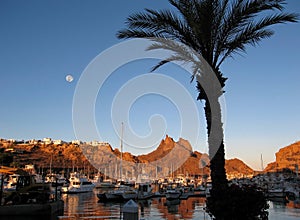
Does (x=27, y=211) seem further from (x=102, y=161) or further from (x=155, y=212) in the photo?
(x=102, y=161)

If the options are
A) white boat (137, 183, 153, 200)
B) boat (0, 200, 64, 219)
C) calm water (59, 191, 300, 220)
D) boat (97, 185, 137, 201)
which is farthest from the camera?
white boat (137, 183, 153, 200)

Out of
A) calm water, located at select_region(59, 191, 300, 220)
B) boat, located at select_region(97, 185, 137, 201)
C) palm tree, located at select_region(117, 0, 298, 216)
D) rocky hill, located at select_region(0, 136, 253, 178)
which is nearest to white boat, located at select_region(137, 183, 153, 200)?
boat, located at select_region(97, 185, 137, 201)

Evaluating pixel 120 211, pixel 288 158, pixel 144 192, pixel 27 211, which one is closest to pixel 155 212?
pixel 120 211

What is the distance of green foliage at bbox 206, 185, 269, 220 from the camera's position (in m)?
8.49

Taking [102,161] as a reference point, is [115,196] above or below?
below

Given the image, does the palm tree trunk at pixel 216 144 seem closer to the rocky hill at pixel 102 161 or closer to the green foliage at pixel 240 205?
the green foliage at pixel 240 205

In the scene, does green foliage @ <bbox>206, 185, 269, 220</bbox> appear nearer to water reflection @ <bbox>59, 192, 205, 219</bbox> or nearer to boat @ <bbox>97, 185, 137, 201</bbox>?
water reflection @ <bbox>59, 192, 205, 219</bbox>

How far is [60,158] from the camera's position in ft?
519

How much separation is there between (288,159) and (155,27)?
658 ft

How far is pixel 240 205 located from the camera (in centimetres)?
852

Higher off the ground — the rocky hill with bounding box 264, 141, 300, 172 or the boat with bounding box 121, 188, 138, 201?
the rocky hill with bounding box 264, 141, 300, 172

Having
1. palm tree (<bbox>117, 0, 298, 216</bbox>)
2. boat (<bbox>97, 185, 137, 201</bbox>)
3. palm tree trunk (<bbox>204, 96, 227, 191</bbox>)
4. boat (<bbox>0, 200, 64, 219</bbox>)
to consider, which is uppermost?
palm tree (<bbox>117, 0, 298, 216</bbox>)

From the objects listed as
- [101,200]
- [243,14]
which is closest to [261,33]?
[243,14]

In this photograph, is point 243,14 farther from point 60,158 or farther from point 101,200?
point 60,158
